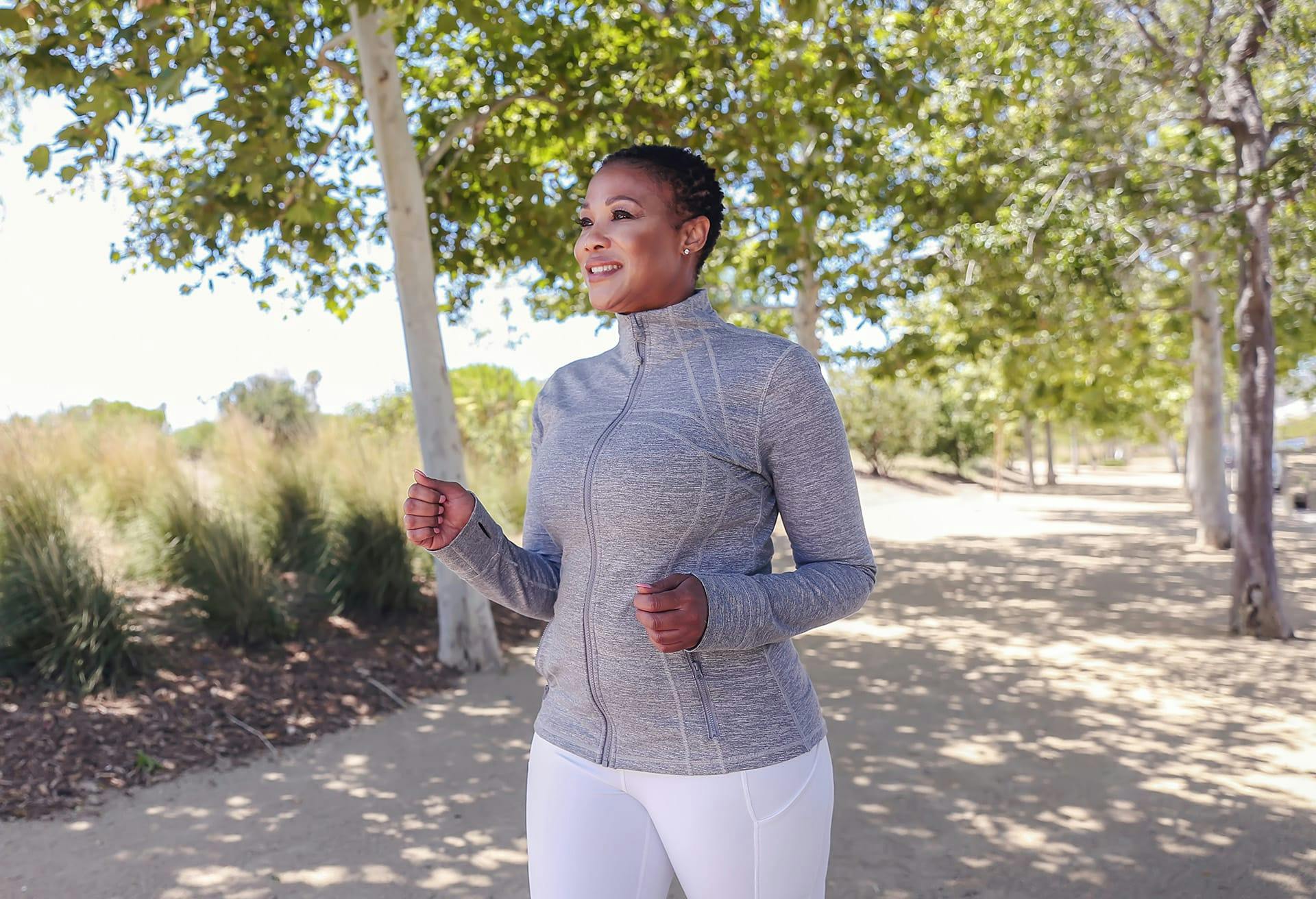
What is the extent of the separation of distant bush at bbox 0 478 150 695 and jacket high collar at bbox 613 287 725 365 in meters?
5.62

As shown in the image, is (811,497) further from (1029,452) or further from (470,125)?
(1029,452)

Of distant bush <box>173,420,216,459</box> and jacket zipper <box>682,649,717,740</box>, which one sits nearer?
jacket zipper <box>682,649,717,740</box>

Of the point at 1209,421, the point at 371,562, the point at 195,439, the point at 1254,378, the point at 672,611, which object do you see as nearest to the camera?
the point at 672,611

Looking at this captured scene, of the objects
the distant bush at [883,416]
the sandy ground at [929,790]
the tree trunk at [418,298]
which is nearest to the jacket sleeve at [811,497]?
the sandy ground at [929,790]

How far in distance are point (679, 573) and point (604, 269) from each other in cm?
58

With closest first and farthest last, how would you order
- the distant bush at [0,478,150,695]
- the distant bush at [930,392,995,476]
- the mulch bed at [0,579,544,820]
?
the mulch bed at [0,579,544,820]
the distant bush at [0,478,150,695]
the distant bush at [930,392,995,476]

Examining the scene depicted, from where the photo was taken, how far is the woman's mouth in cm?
177

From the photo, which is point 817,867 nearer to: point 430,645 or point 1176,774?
point 1176,774

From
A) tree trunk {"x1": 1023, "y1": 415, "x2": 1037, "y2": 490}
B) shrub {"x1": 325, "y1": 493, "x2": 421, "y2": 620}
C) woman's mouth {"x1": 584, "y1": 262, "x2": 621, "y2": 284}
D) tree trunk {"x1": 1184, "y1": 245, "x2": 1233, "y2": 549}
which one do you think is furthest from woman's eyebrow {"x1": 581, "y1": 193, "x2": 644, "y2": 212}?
tree trunk {"x1": 1023, "y1": 415, "x2": 1037, "y2": 490}

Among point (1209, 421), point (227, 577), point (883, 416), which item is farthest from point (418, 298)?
point (883, 416)

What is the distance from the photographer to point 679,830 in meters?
1.61

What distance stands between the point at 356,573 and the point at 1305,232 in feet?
29.1

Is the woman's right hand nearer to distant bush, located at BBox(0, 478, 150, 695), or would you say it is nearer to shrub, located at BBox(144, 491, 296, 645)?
distant bush, located at BBox(0, 478, 150, 695)

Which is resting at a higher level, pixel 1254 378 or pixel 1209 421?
pixel 1254 378
